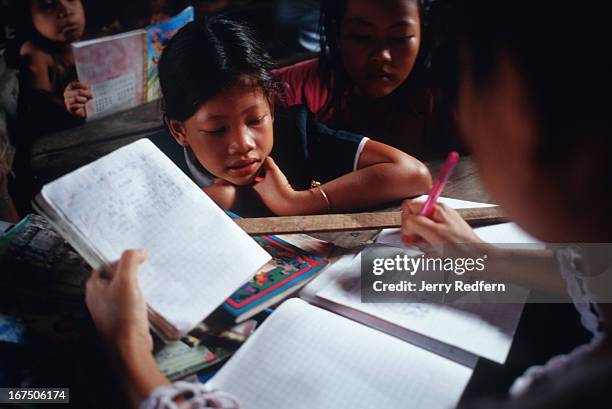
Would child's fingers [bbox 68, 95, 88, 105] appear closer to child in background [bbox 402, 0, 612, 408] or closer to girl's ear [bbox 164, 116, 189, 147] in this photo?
girl's ear [bbox 164, 116, 189, 147]

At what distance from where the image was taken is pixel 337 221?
2.13ft

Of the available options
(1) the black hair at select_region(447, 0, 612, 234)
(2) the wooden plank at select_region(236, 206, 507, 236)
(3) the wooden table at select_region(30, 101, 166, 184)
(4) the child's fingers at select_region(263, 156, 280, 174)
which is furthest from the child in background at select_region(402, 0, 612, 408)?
(3) the wooden table at select_region(30, 101, 166, 184)

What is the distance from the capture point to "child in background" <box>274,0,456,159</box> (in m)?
0.69

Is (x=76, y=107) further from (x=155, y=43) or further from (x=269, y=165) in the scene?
(x=269, y=165)

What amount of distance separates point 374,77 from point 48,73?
49cm

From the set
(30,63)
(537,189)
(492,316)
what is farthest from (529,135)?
(30,63)

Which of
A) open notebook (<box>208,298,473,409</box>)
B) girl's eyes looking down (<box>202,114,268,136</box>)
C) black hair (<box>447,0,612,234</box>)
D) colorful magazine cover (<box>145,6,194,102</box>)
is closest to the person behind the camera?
black hair (<box>447,0,612,234</box>)

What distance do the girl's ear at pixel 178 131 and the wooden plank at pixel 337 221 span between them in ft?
0.48

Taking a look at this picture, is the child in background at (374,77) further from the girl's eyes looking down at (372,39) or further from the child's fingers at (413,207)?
the child's fingers at (413,207)

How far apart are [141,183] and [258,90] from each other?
22cm

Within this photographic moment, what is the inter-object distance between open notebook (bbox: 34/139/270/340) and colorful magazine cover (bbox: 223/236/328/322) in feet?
0.07

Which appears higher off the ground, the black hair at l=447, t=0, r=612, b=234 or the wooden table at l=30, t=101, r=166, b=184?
the black hair at l=447, t=0, r=612, b=234

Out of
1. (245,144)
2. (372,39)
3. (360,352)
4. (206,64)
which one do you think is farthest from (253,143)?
(360,352)

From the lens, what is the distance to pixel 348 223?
65cm
